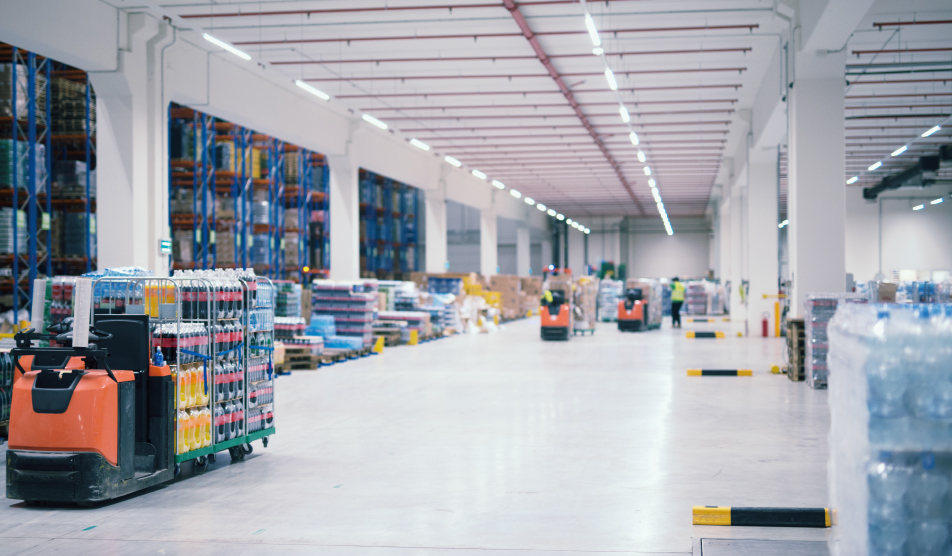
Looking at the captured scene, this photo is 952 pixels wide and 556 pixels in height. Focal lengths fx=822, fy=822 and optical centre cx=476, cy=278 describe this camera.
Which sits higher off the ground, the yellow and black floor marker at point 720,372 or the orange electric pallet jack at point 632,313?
the orange electric pallet jack at point 632,313

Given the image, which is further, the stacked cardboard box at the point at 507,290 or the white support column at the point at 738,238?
the stacked cardboard box at the point at 507,290

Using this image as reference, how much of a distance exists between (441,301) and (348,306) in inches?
252

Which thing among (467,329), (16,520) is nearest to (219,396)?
(16,520)

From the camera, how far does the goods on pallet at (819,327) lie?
1144 centimetres

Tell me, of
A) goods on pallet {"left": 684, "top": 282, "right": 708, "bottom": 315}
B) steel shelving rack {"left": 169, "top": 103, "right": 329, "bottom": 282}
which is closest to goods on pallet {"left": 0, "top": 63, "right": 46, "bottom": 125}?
steel shelving rack {"left": 169, "top": 103, "right": 329, "bottom": 282}

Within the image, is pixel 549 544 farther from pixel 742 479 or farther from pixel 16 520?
pixel 16 520

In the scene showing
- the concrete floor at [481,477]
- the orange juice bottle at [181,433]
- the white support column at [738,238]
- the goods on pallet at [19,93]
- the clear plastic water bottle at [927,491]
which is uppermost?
the goods on pallet at [19,93]

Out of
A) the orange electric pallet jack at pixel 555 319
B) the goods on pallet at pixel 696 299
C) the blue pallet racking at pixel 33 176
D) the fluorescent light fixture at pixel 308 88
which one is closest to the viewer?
the fluorescent light fixture at pixel 308 88

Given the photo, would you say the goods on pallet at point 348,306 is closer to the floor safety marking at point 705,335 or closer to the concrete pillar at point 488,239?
the floor safety marking at point 705,335

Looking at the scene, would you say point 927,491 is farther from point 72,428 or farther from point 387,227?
point 387,227

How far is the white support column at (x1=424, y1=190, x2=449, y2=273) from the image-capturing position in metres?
30.0

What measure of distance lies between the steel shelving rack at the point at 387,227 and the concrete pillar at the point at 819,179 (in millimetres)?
19964

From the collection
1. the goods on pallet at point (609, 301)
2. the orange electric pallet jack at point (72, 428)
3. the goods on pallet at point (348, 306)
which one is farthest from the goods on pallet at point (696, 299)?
the orange electric pallet jack at point (72, 428)

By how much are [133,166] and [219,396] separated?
818cm
